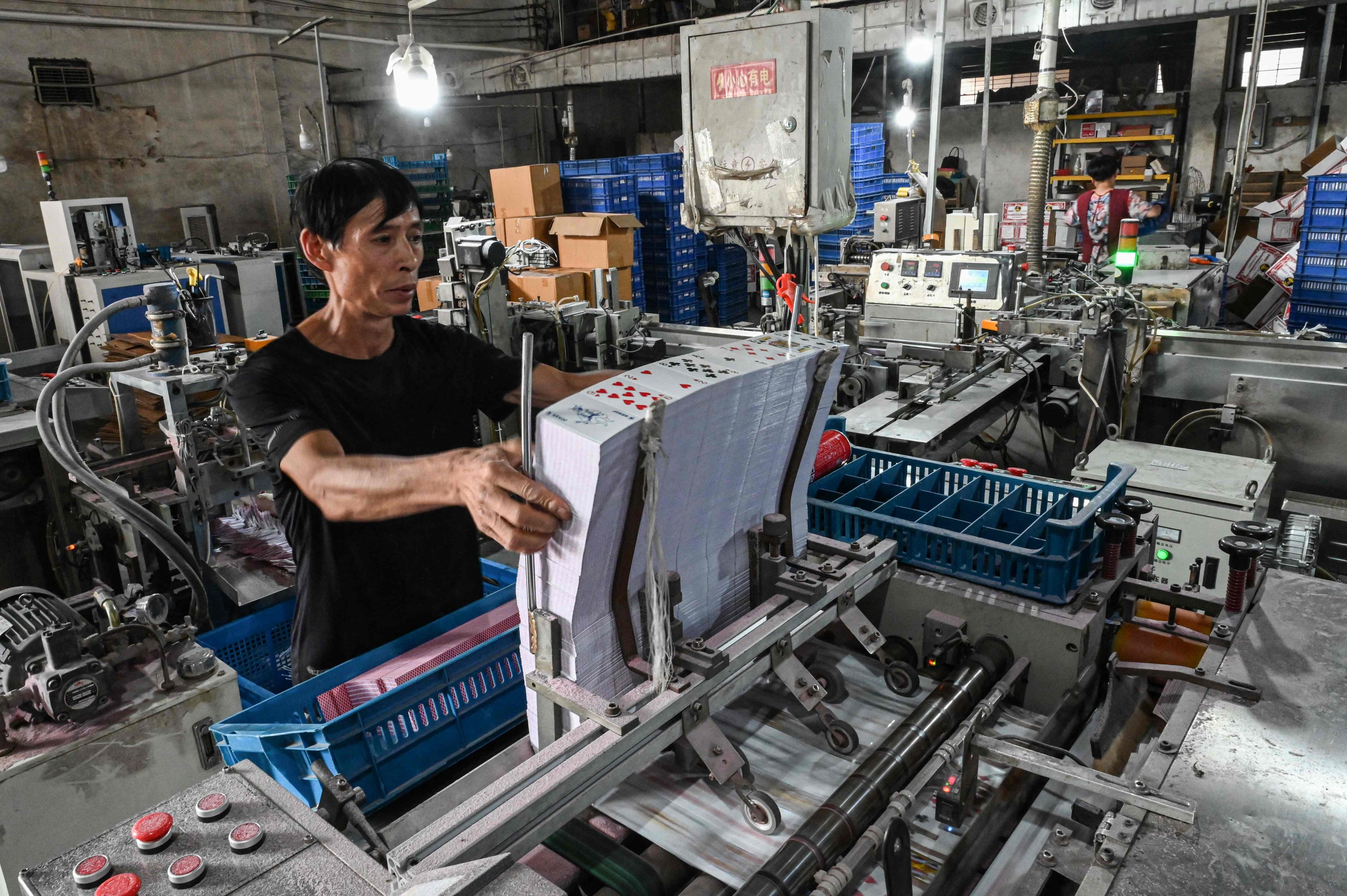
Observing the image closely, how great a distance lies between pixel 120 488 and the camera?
7.14 ft

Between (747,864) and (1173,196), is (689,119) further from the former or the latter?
(1173,196)

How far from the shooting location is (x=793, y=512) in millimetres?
1362

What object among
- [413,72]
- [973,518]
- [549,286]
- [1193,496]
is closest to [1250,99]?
[1193,496]

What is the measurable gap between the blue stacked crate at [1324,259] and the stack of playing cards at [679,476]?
575 centimetres

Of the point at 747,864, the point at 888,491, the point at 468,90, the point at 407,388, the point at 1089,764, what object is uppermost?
the point at 468,90

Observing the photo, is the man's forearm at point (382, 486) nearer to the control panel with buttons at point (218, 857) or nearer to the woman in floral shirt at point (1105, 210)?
the control panel with buttons at point (218, 857)

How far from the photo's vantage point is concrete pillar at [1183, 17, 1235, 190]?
27.2ft

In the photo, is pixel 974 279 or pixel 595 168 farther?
pixel 595 168

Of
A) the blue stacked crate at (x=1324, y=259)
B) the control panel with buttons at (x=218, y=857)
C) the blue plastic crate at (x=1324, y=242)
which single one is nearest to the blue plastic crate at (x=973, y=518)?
the control panel with buttons at (x=218, y=857)

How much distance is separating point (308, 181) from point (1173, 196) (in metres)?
10.1

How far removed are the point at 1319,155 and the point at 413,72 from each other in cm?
766

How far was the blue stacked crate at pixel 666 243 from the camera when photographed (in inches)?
321

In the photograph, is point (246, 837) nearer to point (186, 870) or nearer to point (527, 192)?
point (186, 870)

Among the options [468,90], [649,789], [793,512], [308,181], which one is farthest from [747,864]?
[468,90]
